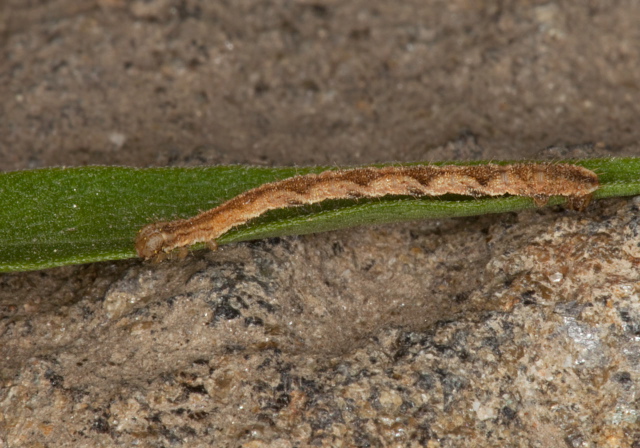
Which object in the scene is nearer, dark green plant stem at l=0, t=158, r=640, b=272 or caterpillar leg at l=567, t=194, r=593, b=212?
dark green plant stem at l=0, t=158, r=640, b=272

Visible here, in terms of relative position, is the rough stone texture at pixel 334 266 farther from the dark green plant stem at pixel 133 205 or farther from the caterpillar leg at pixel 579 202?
the dark green plant stem at pixel 133 205

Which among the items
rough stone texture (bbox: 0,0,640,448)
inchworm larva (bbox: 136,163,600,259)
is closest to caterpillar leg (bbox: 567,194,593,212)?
inchworm larva (bbox: 136,163,600,259)

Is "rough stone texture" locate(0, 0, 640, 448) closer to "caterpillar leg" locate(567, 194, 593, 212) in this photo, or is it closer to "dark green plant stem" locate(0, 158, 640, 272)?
"caterpillar leg" locate(567, 194, 593, 212)

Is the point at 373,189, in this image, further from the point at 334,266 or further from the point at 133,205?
the point at 133,205

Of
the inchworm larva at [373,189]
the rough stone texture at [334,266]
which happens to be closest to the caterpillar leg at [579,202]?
the inchworm larva at [373,189]

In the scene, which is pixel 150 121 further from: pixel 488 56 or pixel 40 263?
pixel 488 56
